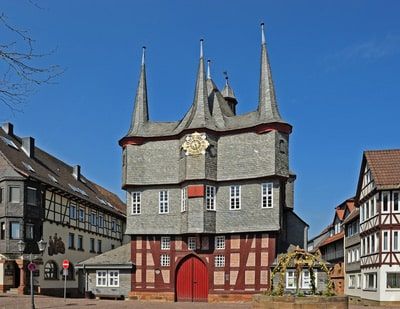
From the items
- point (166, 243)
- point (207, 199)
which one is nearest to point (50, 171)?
point (166, 243)

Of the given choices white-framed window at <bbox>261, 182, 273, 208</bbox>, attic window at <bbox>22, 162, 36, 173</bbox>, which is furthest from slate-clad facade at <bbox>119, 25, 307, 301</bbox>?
attic window at <bbox>22, 162, 36, 173</bbox>

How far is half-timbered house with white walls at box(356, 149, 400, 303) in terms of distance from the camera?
40438 mm

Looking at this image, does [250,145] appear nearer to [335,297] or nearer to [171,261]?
[171,261]

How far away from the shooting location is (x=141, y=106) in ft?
162

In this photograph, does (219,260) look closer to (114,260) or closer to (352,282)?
(114,260)

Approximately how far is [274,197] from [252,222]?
92.7 inches

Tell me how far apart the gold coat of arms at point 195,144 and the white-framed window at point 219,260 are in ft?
24.9

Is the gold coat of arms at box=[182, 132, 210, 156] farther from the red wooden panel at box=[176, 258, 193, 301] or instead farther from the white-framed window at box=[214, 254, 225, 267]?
the red wooden panel at box=[176, 258, 193, 301]

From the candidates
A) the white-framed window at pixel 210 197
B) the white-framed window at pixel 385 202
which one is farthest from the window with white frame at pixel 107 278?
the white-framed window at pixel 385 202

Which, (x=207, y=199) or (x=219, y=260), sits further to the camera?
(x=207, y=199)

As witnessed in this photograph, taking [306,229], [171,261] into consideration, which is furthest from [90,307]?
[306,229]

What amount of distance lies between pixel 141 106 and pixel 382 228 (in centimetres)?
2087

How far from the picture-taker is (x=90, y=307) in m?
33.8

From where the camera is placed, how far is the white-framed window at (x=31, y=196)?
1882 inches
